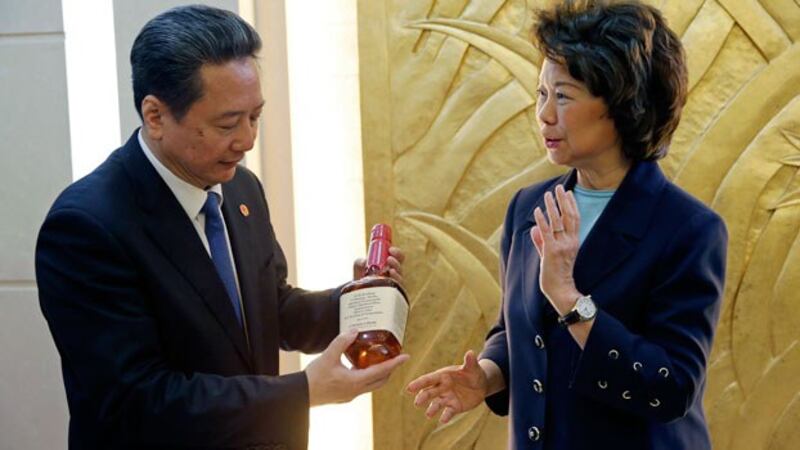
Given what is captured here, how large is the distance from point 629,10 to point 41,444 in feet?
6.60

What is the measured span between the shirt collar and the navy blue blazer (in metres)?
0.60

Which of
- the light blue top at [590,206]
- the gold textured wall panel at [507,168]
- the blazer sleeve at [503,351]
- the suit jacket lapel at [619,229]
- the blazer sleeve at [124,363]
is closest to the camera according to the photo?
the blazer sleeve at [124,363]

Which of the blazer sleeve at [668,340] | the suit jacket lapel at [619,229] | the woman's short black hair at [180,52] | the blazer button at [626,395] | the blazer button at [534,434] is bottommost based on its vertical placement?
the blazer button at [534,434]

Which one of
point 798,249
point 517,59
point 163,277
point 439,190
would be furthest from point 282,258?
point 798,249

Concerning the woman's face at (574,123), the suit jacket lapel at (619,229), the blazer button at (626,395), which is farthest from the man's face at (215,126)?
the blazer button at (626,395)

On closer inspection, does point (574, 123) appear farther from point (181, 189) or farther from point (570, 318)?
point (181, 189)

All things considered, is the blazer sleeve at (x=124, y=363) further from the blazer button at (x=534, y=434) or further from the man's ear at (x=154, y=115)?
the blazer button at (x=534, y=434)

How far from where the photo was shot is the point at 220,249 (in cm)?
170

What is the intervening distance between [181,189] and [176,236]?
9 centimetres

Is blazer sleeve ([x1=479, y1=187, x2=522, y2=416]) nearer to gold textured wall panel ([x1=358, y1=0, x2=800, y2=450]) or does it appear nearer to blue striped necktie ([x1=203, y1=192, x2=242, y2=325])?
blue striped necktie ([x1=203, y1=192, x2=242, y2=325])

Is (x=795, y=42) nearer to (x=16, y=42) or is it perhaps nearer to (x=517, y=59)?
(x=517, y=59)

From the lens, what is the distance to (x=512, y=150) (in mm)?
2578

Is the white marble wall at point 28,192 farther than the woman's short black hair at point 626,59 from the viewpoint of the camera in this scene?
Yes

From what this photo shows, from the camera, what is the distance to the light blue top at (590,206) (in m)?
1.72
